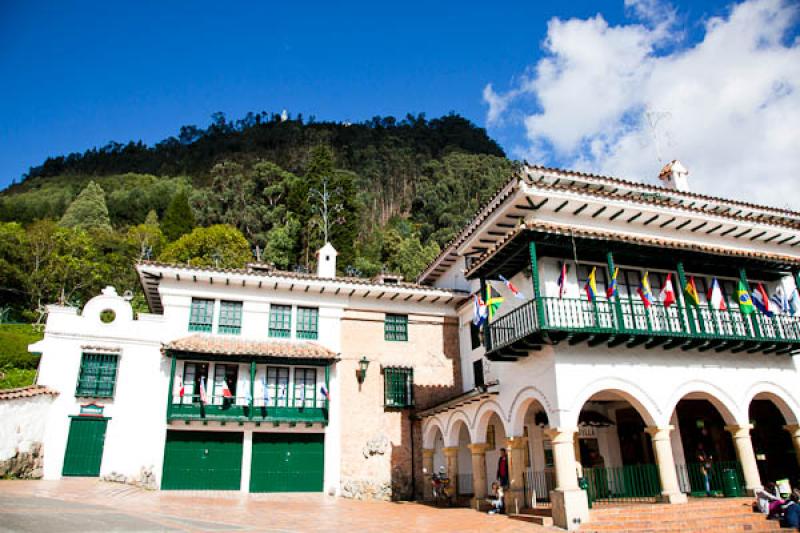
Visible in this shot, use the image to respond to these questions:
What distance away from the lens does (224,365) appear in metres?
20.7

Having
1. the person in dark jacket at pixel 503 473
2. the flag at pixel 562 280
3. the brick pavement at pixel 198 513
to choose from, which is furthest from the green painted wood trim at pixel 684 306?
the brick pavement at pixel 198 513

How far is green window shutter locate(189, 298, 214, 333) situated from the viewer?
2086cm

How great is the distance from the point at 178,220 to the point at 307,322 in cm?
4284

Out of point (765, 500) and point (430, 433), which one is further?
point (430, 433)

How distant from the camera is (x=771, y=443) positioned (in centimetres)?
1903

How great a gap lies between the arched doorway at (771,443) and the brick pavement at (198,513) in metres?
10.8

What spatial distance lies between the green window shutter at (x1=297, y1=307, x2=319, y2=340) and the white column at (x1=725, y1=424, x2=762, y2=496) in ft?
49.5

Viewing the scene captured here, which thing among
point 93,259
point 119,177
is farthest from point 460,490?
point 119,177

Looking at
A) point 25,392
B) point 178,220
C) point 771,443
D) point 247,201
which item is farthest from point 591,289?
point 178,220

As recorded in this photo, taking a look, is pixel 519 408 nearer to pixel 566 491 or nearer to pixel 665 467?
pixel 566 491

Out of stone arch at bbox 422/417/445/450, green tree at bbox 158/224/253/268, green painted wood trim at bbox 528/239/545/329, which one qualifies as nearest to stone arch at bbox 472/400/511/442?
stone arch at bbox 422/417/445/450

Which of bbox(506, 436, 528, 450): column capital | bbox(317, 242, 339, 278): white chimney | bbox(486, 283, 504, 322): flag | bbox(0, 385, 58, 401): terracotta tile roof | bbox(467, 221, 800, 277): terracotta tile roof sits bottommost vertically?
bbox(506, 436, 528, 450): column capital

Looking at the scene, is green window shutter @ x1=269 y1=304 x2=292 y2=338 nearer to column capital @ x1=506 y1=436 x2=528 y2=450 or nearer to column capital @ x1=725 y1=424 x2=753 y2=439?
column capital @ x1=506 y1=436 x2=528 y2=450

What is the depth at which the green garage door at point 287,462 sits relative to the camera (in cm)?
2036
